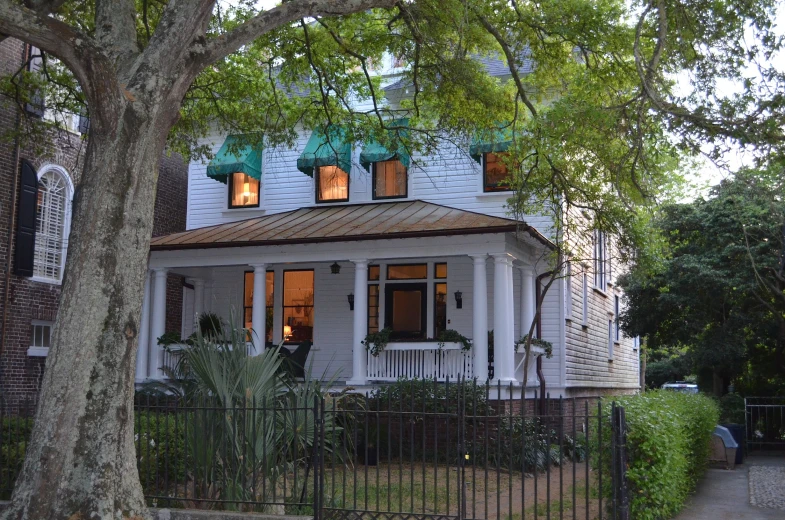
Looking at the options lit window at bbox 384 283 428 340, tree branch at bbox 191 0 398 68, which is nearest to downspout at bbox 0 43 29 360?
lit window at bbox 384 283 428 340

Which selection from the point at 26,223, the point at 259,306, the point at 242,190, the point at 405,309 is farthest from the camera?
the point at 242,190

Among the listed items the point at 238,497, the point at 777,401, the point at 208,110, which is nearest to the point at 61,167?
the point at 208,110

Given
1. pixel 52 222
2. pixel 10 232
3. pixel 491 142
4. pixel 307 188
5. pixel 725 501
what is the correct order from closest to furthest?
pixel 725 501, pixel 491 142, pixel 10 232, pixel 52 222, pixel 307 188

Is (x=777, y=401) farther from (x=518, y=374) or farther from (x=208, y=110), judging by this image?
(x=208, y=110)

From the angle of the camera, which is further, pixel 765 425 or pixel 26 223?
pixel 765 425

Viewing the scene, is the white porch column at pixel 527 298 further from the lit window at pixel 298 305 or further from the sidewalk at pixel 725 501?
the lit window at pixel 298 305

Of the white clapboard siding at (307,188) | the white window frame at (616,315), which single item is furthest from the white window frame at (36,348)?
the white window frame at (616,315)

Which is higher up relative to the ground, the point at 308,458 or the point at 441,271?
the point at 441,271

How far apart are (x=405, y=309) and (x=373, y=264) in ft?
4.58

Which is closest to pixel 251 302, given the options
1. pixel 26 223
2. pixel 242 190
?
pixel 242 190

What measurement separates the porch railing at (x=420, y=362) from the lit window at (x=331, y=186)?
5.28m

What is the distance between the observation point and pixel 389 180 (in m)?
21.4

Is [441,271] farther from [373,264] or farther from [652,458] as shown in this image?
[652,458]

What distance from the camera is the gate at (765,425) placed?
818 inches
